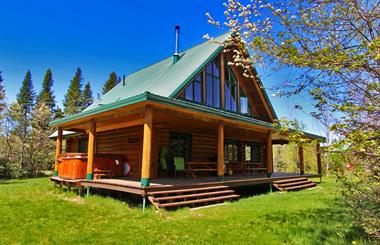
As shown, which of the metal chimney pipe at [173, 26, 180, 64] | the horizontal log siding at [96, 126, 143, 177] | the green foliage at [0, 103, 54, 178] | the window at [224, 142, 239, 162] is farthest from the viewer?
the green foliage at [0, 103, 54, 178]

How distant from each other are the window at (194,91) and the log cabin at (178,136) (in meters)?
0.04

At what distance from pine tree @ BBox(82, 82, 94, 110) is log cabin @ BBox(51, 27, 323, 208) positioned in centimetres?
3762

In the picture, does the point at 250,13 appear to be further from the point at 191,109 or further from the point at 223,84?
the point at 223,84

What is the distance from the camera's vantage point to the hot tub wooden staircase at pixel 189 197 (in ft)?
22.7

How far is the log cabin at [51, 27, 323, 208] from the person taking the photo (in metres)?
7.75

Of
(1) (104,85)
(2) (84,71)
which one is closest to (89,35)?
(1) (104,85)

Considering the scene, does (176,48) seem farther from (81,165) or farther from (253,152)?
(81,165)

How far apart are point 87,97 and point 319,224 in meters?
53.0

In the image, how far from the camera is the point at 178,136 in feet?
40.4

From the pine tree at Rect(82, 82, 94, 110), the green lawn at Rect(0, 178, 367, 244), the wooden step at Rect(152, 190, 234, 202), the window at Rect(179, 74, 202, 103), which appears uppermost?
the pine tree at Rect(82, 82, 94, 110)

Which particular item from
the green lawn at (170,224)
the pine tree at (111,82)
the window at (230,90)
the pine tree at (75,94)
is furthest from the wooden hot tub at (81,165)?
the pine tree at (111,82)

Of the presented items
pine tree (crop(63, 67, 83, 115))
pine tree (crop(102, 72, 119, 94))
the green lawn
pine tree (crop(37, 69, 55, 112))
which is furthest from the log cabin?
pine tree (crop(37, 69, 55, 112))

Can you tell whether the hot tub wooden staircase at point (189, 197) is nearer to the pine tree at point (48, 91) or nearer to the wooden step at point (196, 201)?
the wooden step at point (196, 201)

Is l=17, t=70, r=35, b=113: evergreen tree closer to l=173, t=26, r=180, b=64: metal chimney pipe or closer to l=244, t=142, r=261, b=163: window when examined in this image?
l=173, t=26, r=180, b=64: metal chimney pipe
